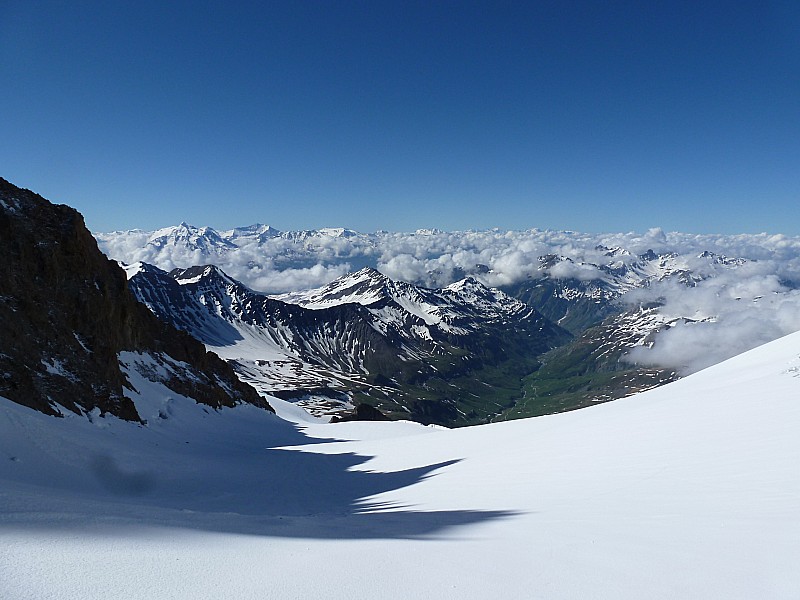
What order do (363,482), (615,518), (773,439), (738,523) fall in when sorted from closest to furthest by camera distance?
(738,523)
(615,518)
(773,439)
(363,482)

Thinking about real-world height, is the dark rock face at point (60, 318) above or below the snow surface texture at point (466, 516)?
above

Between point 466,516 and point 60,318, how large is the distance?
127 ft

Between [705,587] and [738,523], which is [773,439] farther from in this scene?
[705,587]

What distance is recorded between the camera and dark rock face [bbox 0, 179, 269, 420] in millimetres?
27516

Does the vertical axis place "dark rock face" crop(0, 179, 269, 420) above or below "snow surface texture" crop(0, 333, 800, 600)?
above

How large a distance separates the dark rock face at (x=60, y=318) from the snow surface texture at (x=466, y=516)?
208 inches

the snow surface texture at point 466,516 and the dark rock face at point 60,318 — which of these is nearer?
the snow surface texture at point 466,516

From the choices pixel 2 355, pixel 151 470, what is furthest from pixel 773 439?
pixel 2 355

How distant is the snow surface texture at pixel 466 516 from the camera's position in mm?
5828

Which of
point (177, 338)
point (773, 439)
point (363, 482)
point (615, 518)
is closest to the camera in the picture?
point (615, 518)

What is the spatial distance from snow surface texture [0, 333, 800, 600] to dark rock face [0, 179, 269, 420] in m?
5.29

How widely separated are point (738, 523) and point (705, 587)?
314 cm

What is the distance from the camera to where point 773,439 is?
12508 mm

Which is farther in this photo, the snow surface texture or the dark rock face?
the dark rock face
